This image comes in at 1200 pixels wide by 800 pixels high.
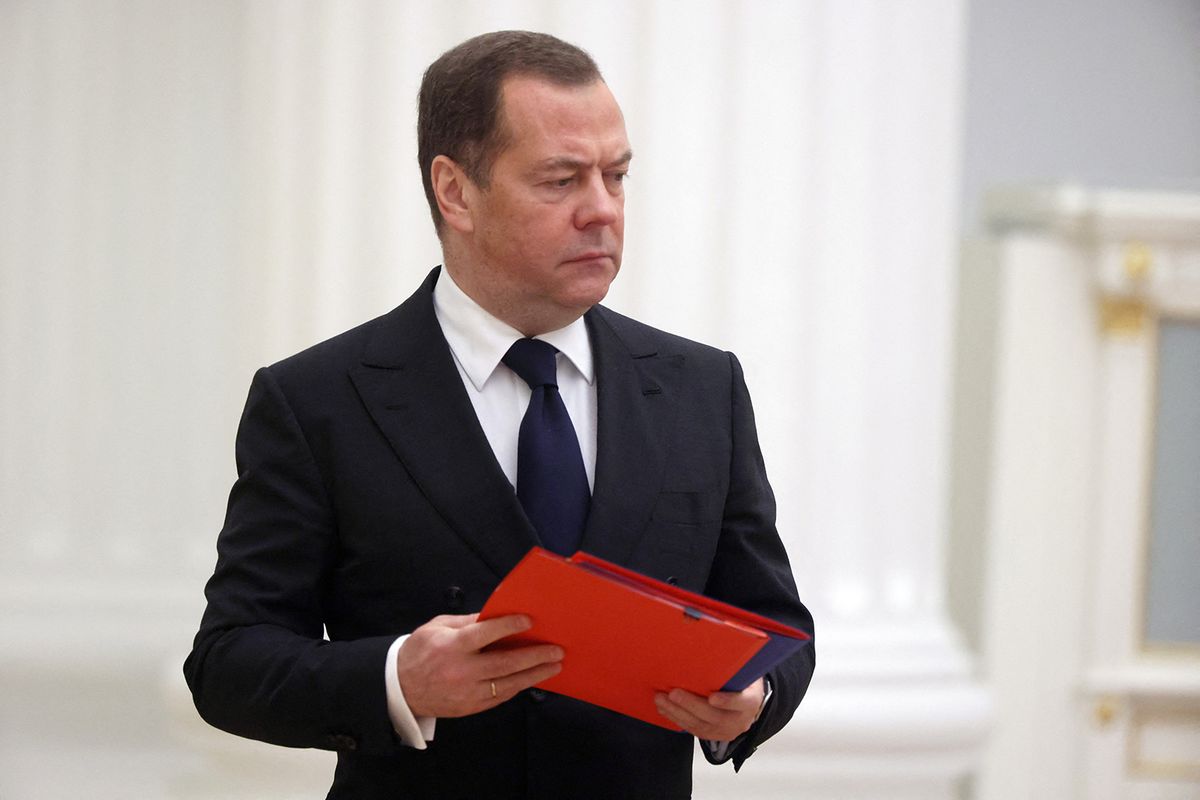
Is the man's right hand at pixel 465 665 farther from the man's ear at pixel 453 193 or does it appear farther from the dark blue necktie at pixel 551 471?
the man's ear at pixel 453 193

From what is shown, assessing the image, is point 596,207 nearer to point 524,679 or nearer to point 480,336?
point 480,336

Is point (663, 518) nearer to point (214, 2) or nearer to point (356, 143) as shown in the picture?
point (356, 143)

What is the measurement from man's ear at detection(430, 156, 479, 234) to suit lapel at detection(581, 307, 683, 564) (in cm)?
22

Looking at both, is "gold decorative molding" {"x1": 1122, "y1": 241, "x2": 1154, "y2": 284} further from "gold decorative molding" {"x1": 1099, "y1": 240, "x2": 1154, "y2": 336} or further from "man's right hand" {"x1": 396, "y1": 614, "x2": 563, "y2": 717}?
"man's right hand" {"x1": 396, "y1": 614, "x2": 563, "y2": 717}

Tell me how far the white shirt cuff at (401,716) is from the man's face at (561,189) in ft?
1.53

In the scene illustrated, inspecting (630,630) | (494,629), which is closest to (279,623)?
(494,629)

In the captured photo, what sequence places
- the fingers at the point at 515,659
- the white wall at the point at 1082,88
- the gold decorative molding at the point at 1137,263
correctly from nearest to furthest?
the fingers at the point at 515,659
the gold decorative molding at the point at 1137,263
the white wall at the point at 1082,88

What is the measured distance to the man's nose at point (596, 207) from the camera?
1783 mm

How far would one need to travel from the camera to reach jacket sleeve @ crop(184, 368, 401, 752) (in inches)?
66.3

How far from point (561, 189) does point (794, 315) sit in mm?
1347

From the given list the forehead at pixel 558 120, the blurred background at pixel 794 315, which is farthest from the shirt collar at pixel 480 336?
the blurred background at pixel 794 315

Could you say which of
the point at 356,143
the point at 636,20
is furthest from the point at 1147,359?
the point at 356,143

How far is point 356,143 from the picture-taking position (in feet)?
10.1

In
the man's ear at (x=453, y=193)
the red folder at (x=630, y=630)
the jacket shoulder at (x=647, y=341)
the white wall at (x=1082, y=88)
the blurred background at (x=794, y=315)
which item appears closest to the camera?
the red folder at (x=630, y=630)
